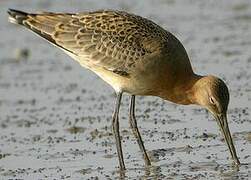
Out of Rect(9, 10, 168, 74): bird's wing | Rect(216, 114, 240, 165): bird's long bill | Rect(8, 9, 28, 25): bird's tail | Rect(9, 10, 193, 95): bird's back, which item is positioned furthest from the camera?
Rect(8, 9, 28, 25): bird's tail

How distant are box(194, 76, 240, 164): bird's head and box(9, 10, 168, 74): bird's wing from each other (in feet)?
3.00

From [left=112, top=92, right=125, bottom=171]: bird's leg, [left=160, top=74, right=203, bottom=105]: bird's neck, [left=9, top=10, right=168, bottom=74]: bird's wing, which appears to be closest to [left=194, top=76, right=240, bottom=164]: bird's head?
[left=160, top=74, right=203, bottom=105]: bird's neck

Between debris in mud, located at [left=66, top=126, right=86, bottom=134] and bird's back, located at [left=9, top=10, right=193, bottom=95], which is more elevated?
bird's back, located at [left=9, top=10, right=193, bottom=95]

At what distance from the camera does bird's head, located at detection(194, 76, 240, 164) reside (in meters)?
11.6

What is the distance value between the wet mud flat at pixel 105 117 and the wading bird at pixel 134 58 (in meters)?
0.42

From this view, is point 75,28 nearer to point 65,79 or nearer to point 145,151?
point 145,151

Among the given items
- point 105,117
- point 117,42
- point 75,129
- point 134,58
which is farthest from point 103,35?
point 105,117

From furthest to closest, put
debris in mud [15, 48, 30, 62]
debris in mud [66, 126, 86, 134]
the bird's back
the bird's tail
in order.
→ debris in mud [15, 48, 30, 62] → debris in mud [66, 126, 86, 134] → the bird's tail → the bird's back

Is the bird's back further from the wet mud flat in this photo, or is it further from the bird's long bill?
the wet mud flat

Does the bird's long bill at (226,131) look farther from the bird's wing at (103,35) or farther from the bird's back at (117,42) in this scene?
the bird's wing at (103,35)

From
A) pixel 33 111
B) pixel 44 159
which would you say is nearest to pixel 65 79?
pixel 33 111

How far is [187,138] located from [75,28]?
2.18 metres

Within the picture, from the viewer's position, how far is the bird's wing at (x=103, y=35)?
1248cm

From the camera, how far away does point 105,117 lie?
1443 centimetres
